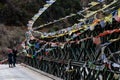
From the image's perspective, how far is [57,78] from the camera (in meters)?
24.6

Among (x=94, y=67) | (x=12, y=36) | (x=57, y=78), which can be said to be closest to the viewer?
(x=94, y=67)

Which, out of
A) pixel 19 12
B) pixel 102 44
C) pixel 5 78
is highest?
pixel 19 12

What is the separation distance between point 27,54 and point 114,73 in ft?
63.9

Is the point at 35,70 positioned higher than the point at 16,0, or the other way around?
the point at 16,0

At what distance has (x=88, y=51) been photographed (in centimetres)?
1961

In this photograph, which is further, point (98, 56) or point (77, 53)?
point (77, 53)

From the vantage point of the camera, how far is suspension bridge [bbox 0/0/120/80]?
53.4 feet

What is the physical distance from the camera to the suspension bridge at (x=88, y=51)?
641 inches

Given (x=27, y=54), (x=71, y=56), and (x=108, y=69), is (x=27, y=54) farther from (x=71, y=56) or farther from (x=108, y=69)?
(x=108, y=69)

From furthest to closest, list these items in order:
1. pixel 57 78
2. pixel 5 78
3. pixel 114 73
→ 1. pixel 5 78
2. pixel 57 78
3. pixel 114 73

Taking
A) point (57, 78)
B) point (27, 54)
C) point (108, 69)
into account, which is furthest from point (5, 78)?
point (108, 69)

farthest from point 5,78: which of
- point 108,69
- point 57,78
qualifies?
point 108,69

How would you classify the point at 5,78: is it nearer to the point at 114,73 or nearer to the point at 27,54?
the point at 27,54

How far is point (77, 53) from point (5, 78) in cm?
670
